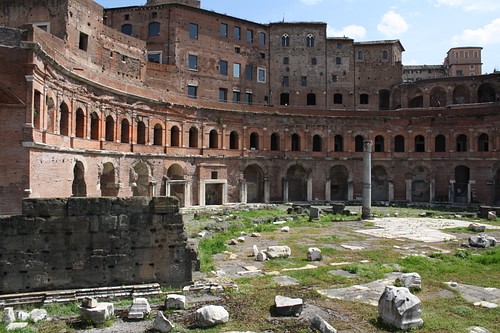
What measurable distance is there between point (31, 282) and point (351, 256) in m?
11.2

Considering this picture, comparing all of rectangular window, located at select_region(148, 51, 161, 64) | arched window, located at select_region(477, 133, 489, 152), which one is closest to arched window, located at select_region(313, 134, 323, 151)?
arched window, located at select_region(477, 133, 489, 152)

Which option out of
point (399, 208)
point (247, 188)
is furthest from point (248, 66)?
point (399, 208)

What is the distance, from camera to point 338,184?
4300cm

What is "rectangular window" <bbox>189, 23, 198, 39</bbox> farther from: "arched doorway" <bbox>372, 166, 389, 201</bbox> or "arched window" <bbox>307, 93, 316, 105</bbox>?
"arched doorway" <bbox>372, 166, 389, 201</bbox>

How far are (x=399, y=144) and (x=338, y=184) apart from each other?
7.34 m

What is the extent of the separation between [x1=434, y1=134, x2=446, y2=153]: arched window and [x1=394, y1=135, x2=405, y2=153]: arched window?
3025 millimetres

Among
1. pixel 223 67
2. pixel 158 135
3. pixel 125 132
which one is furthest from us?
pixel 223 67

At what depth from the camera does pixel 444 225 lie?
2595cm

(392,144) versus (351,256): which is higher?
(392,144)

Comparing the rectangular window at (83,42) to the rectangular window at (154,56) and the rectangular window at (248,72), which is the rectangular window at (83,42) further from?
the rectangular window at (248,72)

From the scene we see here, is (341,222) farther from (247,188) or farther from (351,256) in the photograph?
(247,188)

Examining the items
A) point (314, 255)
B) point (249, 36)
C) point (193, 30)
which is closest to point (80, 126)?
point (314, 255)

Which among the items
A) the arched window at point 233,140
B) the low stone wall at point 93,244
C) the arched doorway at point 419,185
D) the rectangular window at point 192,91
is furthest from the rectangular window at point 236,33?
the low stone wall at point 93,244

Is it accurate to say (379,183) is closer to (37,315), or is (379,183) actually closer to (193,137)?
(193,137)
